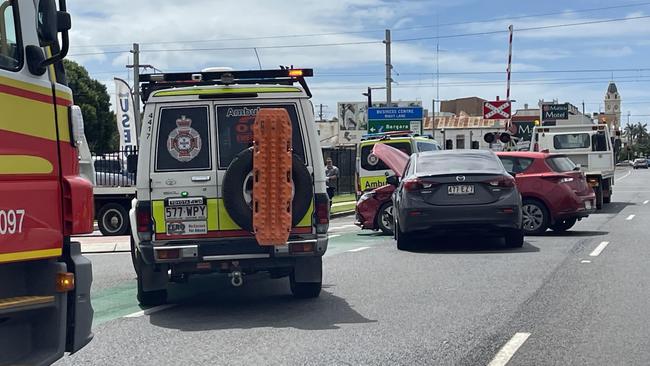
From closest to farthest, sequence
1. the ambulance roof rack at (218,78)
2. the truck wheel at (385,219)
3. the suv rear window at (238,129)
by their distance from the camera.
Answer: the suv rear window at (238,129) → the ambulance roof rack at (218,78) → the truck wheel at (385,219)

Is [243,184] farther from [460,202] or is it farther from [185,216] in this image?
[460,202]

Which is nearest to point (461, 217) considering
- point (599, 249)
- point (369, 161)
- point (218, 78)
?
point (599, 249)

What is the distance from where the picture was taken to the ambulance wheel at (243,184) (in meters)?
8.30

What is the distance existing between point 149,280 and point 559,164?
33.3ft

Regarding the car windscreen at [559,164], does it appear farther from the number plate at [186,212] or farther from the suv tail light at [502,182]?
the number plate at [186,212]

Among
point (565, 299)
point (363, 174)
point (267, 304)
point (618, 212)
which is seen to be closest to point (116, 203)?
point (363, 174)

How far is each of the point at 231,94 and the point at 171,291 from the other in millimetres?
2978

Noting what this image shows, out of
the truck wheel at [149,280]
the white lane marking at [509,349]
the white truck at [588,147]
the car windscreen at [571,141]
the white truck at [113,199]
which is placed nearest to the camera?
the white lane marking at [509,349]

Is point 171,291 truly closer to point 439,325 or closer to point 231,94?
point 231,94

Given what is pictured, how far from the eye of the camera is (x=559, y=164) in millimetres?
16609

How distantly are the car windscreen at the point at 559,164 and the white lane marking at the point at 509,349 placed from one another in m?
9.55

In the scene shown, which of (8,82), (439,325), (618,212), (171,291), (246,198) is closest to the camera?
(8,82)

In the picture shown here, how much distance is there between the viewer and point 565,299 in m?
8.95

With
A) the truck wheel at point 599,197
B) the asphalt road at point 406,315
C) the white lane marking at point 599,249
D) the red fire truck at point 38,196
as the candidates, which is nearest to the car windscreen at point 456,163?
the asphalt road at point 406,315
